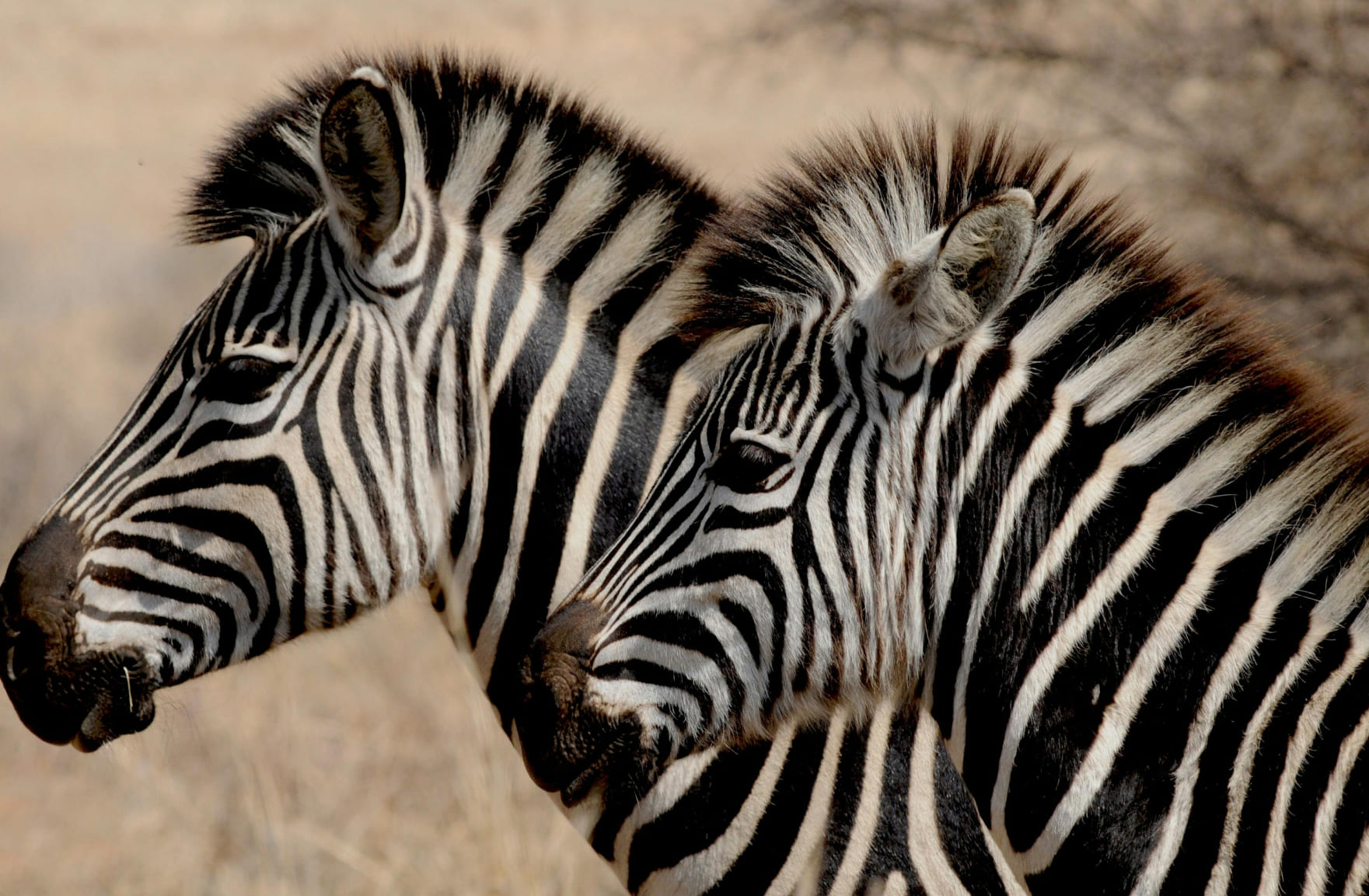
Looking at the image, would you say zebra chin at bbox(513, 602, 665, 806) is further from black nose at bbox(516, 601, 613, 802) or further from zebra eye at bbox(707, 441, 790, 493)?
zebra eye at bbox(707, 441, 790, 493)

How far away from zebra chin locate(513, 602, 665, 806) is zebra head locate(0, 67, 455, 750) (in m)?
0.75

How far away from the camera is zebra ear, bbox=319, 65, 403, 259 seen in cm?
344

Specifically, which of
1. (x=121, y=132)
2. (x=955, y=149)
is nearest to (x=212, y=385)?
(x=955, y=149)

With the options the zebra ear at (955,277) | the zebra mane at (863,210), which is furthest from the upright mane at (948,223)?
the zebra ear at (955,277)

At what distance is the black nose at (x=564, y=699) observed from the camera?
3035mm

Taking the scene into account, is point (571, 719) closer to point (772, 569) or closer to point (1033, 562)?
point (772, 569)

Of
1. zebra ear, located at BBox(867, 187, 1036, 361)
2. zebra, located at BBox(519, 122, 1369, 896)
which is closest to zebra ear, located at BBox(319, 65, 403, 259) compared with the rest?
zebra, located at BBox(519, 122, 1369, 896)

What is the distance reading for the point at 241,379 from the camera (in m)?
3.57

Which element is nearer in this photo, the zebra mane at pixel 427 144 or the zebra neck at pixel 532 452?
the zebra neck at pixel 532 452

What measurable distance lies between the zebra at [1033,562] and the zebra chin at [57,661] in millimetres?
1151

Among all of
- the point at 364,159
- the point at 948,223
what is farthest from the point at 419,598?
the point at 948,223

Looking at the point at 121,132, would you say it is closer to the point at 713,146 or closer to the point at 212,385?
the point at 713,146

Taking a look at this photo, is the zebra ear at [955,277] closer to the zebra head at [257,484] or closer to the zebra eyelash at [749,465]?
Result: the zebra eyelash at [749,465]

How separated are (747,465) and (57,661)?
6.00ft
